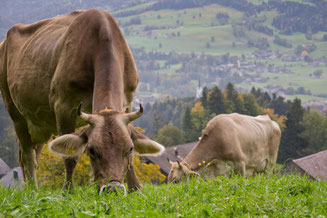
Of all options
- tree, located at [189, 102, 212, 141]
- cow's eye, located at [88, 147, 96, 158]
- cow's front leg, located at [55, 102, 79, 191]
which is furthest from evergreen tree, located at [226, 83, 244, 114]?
cow's eye, located at [88, 147, 96, 158]

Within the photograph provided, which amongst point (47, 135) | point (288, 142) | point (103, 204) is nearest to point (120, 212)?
point (103, 204)

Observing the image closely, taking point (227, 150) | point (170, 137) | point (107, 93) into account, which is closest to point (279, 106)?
point (170, 137)

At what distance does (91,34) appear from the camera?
26.1 feet

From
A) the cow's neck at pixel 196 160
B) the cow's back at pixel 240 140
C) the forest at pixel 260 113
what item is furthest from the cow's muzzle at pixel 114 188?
the forest at pixel 260 113

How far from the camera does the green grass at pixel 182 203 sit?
13.3 feet

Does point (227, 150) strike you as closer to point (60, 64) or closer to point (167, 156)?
point (60, 64)

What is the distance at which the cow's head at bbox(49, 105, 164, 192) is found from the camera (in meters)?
5.76

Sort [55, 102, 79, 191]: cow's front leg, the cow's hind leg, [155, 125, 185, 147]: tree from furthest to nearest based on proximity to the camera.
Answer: [155, 125, 185, 147]: tree, the cow's hind leg, [55, 102, 79, 191]: cow's front leg

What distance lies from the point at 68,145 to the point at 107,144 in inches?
36.9

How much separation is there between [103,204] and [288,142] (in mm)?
76223

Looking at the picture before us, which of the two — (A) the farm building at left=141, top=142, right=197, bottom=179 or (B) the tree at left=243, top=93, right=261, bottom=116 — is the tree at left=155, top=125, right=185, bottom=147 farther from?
(B) the tree at left=243, top=93, right=261, bottom=116

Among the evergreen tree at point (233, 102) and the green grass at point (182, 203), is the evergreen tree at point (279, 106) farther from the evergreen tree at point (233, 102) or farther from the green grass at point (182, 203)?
the green grass at point (182, 203)

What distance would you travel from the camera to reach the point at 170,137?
→ 83688 mm

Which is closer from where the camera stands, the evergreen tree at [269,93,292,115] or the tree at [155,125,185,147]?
the tree at [155,125,185,147]
